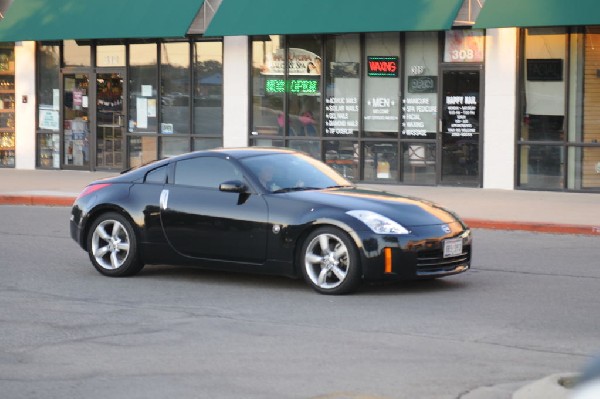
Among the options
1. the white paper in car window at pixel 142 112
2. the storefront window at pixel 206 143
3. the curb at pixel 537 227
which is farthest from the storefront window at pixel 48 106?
the curb at pixel 537 227

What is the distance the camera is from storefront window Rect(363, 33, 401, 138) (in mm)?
24203

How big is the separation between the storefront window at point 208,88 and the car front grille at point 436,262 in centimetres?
1519

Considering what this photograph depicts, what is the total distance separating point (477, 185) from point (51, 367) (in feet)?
52.9

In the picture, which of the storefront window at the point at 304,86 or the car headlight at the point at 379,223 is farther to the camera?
the storefront window at the point at 304,86

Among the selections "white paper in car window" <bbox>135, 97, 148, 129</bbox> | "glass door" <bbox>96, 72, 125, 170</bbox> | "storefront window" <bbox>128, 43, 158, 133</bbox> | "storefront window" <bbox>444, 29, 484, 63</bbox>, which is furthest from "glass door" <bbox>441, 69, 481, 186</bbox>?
"glass door" <bbox>96, 72, 125, 170</bbox>

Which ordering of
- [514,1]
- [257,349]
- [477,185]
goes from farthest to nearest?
[477,185]
[514,1]
[257,349]

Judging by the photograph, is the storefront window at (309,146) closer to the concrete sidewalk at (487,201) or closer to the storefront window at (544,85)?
the concrete sidewalk at (487,201)

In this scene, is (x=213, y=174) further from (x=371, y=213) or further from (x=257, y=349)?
(x=257, y=349)

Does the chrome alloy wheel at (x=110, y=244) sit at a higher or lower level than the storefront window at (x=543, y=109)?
lower

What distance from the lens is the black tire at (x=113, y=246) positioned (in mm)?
12312

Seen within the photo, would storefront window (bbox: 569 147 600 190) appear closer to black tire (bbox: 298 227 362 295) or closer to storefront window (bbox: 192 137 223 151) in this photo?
storefront window (bbox: 192 137 223 151)

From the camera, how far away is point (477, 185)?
2342 cm

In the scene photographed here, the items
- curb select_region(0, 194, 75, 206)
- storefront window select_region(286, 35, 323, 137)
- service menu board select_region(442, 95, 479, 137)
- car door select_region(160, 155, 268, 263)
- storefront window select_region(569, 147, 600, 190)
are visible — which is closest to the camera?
car door select_region(160, 155, 268, 263)

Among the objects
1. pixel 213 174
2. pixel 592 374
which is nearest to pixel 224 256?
pixel 213 174
